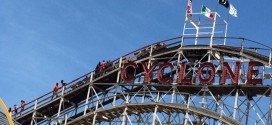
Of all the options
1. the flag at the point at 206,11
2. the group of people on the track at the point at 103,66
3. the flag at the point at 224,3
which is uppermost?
the flag at the point at 224,3

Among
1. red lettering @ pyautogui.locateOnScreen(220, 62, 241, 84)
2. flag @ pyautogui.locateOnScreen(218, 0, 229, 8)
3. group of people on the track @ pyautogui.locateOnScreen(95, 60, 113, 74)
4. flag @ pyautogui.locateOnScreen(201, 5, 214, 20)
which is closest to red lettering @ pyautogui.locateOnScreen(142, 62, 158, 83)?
group of people on the track @ pyautogui.locateOnScreen(95, 60, 113, 74)

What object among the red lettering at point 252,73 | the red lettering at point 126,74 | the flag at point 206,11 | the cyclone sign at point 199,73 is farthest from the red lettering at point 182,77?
the flag at point 206,11

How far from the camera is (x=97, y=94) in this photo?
197 feet

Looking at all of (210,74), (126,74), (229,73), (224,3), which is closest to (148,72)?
(126,74)

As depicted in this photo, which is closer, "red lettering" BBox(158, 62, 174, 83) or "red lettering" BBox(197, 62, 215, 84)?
"red lettering" BBox(197, 62, 215, 84)

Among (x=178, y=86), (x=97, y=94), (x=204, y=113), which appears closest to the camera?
(x=204, y=113)

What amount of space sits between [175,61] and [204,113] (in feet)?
23.4

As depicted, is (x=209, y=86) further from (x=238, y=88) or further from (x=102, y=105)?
(x=102, y=105)

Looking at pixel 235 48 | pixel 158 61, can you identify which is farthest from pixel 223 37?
pixel 158 61

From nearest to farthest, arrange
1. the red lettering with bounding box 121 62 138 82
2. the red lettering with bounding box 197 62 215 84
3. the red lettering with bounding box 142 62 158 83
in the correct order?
the red lettering with bounding box 197 62 215 84
the red lettering with bounding box 142 62 158 83
the red lettering with bounding box 121 62 138 82

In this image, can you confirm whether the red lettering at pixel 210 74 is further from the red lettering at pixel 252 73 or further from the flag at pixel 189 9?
the flag at pixel 189 9

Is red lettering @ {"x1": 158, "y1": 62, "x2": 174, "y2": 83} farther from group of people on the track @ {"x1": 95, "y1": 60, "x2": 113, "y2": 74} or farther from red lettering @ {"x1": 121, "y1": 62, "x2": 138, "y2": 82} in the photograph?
group of people on the track @ {"x1": 95, "y1": 60, "x2": 113, "y2": 74}

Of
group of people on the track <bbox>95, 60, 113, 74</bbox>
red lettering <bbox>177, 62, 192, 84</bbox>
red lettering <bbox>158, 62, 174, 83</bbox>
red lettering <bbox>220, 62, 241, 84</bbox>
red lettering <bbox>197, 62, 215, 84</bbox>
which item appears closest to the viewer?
red lettering <bbox>220, 62, 241, 84</bbox>

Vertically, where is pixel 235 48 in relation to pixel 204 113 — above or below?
above
